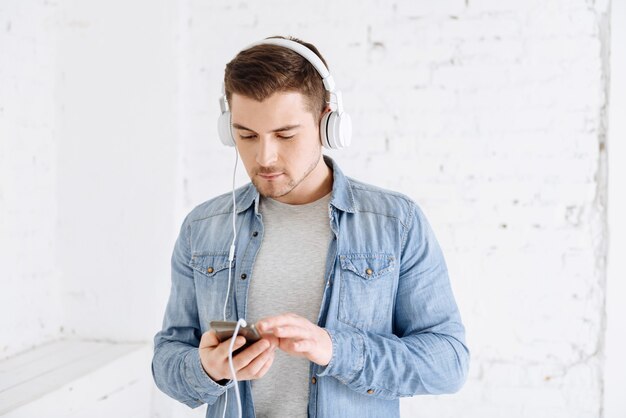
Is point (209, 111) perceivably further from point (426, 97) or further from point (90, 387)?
point (90, 387)

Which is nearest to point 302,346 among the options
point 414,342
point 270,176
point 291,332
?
point 291,332

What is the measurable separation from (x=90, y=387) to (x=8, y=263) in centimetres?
49

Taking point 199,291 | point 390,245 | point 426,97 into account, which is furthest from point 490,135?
point 199,291

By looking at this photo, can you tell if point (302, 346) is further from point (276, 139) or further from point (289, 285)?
point (276, 139)

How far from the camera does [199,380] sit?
129cm

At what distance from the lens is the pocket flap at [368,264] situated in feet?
4.53

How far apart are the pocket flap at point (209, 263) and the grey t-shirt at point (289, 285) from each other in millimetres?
82

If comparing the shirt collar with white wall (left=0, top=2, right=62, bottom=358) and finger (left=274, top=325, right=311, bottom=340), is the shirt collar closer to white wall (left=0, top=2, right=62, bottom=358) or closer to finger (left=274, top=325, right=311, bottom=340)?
finger (left=274, top=325, right=311, bottom=340)

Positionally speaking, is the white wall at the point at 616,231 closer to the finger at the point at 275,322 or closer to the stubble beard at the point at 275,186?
the stubble beard at the point at 275,186

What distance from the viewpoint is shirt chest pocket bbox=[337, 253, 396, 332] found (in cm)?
137

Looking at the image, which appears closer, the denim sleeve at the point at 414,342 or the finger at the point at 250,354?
the finger at the point at 250,354

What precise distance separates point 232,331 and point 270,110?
481 mm

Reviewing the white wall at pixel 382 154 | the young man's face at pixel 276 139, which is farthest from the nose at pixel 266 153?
the white wall at pixel 382 154

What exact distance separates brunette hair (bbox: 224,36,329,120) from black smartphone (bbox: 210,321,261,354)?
1.62 feet
